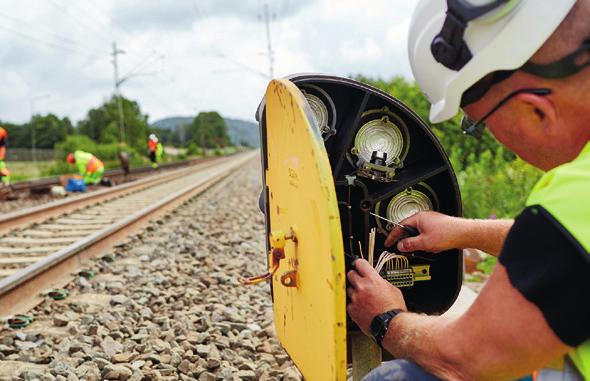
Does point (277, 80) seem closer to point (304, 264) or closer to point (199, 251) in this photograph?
point (304, 264)

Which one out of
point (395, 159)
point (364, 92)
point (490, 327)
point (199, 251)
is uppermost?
point (364, 92)

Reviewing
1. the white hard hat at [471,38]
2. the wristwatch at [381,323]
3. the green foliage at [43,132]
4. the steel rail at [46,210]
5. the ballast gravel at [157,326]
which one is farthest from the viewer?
the green foliage at [43,132]

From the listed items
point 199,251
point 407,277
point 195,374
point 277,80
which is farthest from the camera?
point 199,251

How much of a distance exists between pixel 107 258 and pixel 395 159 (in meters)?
4.62

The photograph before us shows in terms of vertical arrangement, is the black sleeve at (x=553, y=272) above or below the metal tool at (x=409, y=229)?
above

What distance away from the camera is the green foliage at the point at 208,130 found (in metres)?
92.2

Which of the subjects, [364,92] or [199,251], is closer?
[364,92]

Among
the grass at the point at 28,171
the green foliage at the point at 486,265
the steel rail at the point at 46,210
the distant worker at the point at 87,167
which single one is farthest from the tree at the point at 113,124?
the green foliage at the point at 486,265

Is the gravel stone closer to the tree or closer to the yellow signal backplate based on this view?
the yellow signal backplate

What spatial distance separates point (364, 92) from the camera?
2.15 metres

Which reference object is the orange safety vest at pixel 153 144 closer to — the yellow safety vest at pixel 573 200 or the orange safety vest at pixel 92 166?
the orange safety vest at pixel 92 166

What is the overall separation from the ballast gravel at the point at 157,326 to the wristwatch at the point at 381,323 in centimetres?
142

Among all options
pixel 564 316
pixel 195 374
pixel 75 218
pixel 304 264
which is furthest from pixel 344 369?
pixel 75 218

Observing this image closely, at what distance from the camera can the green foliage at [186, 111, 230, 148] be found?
92250mm
